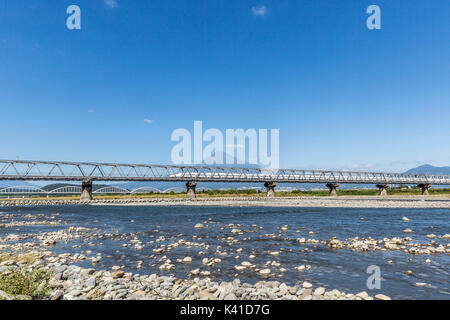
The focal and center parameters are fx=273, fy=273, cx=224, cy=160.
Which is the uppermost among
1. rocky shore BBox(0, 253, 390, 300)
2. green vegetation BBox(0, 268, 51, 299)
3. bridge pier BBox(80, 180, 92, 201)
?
green vegetation BBox(0, 268, 51, 299)

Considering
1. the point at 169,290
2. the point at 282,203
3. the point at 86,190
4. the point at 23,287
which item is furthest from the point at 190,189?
the point at 23,287

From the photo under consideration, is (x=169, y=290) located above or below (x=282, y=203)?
above

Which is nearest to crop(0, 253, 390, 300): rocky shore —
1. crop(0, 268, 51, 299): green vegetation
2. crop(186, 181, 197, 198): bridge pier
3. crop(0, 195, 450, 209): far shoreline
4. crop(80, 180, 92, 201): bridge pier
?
crop(0, 268, 51, 299): green vegetation

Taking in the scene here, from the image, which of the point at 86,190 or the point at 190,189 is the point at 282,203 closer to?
the point at 190,189

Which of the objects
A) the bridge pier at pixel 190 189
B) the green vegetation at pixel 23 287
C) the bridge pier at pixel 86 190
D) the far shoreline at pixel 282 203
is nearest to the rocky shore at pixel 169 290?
the green vegetation at pixel 23 287

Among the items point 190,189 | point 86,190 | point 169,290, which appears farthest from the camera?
point 190,189

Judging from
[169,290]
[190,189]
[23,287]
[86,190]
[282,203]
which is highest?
[23,287]

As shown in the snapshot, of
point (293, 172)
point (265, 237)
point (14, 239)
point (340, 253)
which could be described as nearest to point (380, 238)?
point (340, 253)

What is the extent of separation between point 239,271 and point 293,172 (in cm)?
13593

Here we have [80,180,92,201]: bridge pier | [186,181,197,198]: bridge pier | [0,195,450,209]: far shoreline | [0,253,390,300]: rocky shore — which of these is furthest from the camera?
[186,181,197,198]: bridge pier

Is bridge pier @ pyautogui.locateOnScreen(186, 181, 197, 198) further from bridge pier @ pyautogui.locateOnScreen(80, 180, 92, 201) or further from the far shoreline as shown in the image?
bridge pier @ pyautogui.locateOnScreen(80, 180, 92, 201)

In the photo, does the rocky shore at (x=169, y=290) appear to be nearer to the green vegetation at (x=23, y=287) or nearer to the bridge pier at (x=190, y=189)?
the green vegetation at (x=23, y=287)
